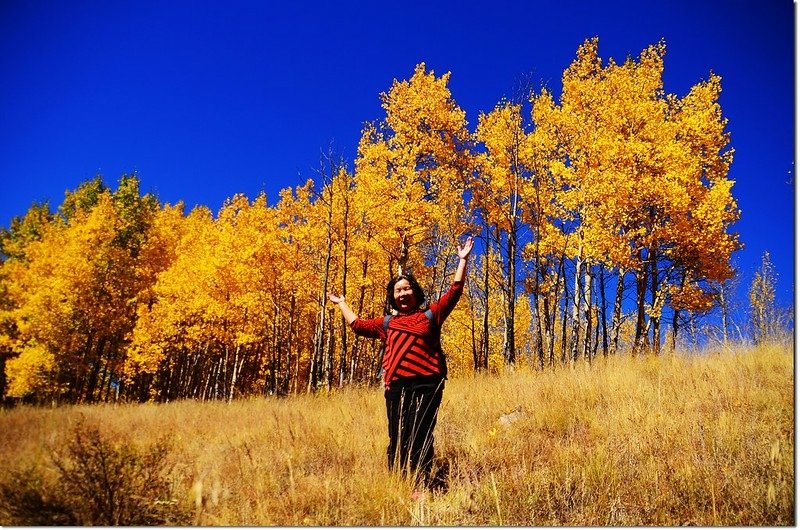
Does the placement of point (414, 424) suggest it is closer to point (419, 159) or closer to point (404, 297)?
point (404, 297)

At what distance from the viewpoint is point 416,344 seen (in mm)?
3070

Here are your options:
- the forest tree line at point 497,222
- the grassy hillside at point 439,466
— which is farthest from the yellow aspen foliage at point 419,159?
the grassy hillside at point 439,466

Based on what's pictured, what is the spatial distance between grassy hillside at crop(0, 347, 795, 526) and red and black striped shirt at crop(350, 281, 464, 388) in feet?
2.45

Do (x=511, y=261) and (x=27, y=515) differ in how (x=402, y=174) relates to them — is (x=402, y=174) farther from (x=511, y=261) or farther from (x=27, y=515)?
(x=27, y=515)

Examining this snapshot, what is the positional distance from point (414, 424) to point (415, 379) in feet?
1.02

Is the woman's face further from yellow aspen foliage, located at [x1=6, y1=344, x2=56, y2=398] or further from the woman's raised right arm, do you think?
yellow aspen foliage, located at [x1=6, y1=344, x2=56, y2=398]

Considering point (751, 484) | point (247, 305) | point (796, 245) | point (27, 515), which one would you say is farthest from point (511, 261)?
point (247, 305)

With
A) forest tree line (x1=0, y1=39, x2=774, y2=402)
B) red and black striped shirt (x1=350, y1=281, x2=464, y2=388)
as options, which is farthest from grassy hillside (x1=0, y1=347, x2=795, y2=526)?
forest tree line (x1=0, y1=39, x2=774, y2=402)

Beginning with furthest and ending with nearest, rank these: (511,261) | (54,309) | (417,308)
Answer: (511,261), (54,309), (417,308)

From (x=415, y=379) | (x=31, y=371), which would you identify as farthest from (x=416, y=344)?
(x=31, y=371)

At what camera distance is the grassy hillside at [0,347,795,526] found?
2.36 metres

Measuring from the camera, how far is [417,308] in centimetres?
334

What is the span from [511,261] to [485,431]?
5.54 m

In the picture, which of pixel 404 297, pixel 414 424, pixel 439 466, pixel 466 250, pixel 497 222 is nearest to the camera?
pixel 414 424
